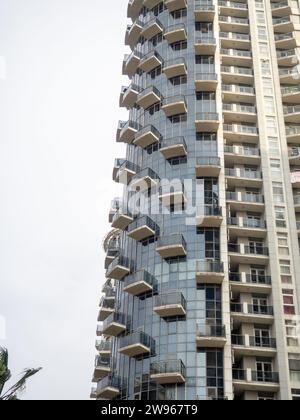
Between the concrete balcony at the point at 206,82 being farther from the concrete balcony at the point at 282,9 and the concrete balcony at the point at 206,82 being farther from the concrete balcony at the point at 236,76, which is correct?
the concrete balcony at the point at 282,9

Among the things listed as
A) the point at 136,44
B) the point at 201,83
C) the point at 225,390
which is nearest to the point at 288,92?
the point at 201,83

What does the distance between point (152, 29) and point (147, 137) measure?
658 inches

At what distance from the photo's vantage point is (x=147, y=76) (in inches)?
2815

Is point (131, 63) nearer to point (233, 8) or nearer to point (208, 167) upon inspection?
point (233, 8)

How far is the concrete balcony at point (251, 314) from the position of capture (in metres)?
53.7

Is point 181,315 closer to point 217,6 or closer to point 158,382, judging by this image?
point 158,382

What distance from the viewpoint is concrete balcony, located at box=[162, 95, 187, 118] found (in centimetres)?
6438

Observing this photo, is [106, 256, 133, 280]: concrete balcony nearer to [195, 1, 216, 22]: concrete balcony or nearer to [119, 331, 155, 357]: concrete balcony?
[119, 331, 155, 357]: concrete balcony

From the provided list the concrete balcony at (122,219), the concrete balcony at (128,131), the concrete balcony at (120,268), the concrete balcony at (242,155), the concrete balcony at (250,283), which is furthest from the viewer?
the concrete balcony at (128,131)

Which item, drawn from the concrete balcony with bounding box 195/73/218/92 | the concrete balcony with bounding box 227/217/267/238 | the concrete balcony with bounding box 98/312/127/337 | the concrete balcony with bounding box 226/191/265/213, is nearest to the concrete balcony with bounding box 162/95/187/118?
the concrete balcony with bounding box 195/73/218/92

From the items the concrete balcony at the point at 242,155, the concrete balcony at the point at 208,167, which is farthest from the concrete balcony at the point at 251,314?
the concrete balcony at the point at 242,155

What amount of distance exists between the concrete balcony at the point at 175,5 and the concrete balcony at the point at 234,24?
Answer: 5.27 metres

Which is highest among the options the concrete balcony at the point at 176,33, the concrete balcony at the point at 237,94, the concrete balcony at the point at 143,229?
the concrete balcony at the point at 176,33

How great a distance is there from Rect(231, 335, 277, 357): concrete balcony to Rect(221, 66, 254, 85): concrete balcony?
31701 mm
